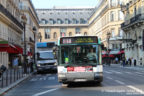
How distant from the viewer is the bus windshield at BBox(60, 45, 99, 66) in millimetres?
15977

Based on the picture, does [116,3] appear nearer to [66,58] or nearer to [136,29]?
[136,29]

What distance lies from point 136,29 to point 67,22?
231 ft

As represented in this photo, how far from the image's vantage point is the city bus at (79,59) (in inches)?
624

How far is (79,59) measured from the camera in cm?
1602

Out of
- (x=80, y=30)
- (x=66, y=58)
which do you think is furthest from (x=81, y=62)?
(x=80, y=30)

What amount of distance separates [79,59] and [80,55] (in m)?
0.22

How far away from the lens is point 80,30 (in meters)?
120

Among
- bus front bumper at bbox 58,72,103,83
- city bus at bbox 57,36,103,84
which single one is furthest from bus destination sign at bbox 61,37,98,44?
bus front bumper at bbox 58,72,103,83

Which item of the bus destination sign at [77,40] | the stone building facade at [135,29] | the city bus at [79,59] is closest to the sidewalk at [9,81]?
the city bus at [79,59]

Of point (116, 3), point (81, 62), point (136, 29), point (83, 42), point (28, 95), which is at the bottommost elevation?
point (28, 95)

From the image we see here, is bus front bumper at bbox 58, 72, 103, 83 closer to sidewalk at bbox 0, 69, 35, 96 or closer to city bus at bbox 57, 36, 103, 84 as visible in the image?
city bus at bbox 57, 36, 103, 84

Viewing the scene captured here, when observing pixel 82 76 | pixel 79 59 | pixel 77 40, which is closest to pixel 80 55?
pixel 79 59

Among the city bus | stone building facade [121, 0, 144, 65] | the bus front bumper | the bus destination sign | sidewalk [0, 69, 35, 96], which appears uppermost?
stone building facade [121, 0, 144, 65]

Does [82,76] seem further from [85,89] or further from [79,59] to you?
[85,89]
